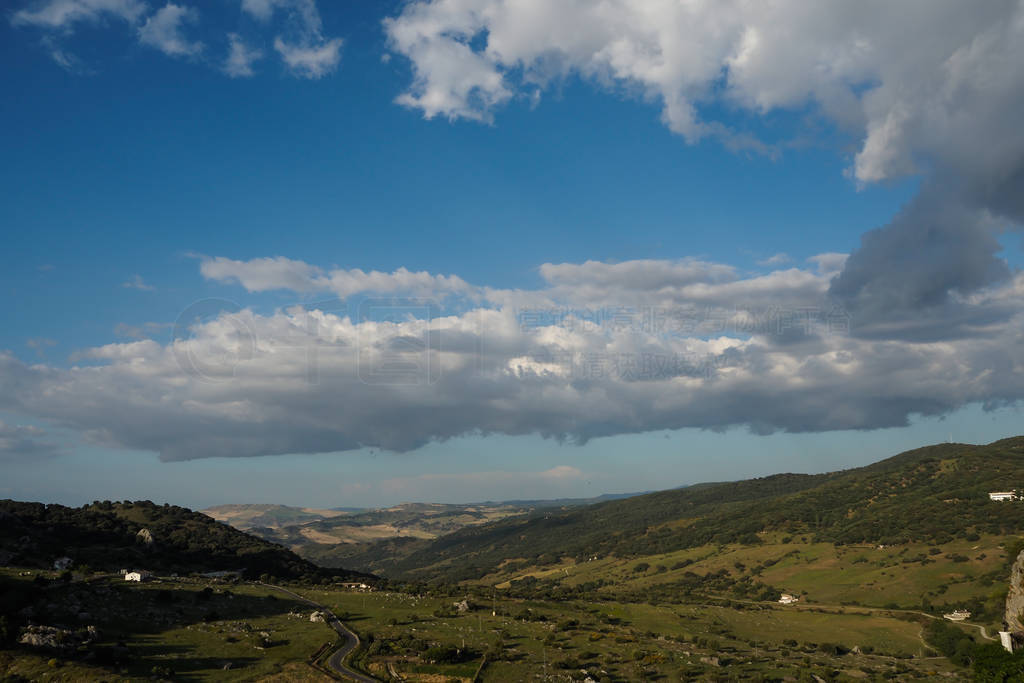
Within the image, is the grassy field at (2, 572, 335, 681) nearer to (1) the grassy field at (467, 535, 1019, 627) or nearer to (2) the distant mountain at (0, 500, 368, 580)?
(2) the distant mountain at (0, 500, 368, 580)

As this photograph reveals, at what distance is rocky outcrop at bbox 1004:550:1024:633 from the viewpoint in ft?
261

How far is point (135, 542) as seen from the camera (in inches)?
5497

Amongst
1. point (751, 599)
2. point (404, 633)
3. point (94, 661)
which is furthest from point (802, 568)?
point (94, 661)

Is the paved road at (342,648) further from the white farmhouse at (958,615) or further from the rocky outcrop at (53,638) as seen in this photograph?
the white farmhouse at (958,615)

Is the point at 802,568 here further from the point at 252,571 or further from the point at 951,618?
the point at 252,571

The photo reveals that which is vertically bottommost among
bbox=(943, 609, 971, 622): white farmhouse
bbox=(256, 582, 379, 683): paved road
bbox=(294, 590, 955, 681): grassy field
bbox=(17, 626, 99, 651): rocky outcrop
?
bbox=(943, 609, 971, 622): white farmhouse

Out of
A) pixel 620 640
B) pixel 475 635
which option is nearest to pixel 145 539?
pixel 475 635

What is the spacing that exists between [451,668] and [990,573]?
15320 centimetres

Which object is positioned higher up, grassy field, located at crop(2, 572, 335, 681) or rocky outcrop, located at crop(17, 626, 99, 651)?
rocky outcrop, located at crop(17, 626, 99, 651)

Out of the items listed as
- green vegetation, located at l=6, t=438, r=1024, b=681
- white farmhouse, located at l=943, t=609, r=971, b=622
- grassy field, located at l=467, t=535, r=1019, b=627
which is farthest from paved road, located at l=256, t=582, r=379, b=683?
grassy field, located at l=467, t=535, r=1019, b=627

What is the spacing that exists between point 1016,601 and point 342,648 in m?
89.7

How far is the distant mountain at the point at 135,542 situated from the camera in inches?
4525

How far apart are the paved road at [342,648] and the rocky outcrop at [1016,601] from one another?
8349cm

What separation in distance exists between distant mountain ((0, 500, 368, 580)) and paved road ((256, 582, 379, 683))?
48596 millimetres
